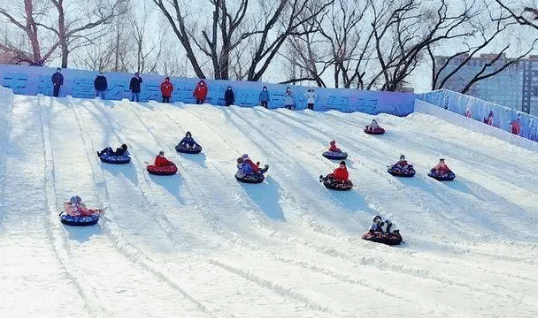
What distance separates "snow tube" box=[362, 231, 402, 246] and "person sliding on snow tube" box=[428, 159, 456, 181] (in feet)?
14.8

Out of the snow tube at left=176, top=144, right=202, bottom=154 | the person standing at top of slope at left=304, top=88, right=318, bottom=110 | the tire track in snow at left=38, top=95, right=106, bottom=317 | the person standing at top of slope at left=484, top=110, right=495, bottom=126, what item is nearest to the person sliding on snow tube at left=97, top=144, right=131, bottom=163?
the tire track in snow at left=38, top=95, right=106, bottom=317

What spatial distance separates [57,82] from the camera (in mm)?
20109

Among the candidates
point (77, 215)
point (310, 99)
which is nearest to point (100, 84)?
point (310, 99)

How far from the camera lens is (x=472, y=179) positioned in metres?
14.8

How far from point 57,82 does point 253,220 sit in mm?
11005

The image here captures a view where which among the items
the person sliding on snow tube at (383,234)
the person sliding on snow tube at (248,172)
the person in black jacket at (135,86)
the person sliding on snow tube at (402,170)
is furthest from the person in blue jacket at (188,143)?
the person in black jacket at (135,86)

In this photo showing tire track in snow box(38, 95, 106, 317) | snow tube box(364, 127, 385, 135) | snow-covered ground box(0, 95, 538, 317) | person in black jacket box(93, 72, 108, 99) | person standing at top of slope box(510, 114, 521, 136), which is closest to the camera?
tire track in snow box(38, 95, 106, 317)

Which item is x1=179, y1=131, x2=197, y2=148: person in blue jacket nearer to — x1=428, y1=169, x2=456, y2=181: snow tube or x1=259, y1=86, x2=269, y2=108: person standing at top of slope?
x1=428, y1=169, x2=456, y2=181: snow tube

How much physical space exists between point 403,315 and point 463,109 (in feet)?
51.6

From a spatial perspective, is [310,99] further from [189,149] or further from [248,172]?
[248,172]

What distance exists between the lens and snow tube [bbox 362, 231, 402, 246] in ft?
33.2

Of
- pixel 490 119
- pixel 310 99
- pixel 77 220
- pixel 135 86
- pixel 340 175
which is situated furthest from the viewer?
pixel 310 99

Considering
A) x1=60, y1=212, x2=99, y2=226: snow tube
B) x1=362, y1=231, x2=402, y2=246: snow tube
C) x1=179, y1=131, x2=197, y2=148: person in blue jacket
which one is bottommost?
x1=362, y1=231, x2=402, y2=246: snow tube

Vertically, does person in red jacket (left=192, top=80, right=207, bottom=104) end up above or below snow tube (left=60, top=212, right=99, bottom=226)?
above
